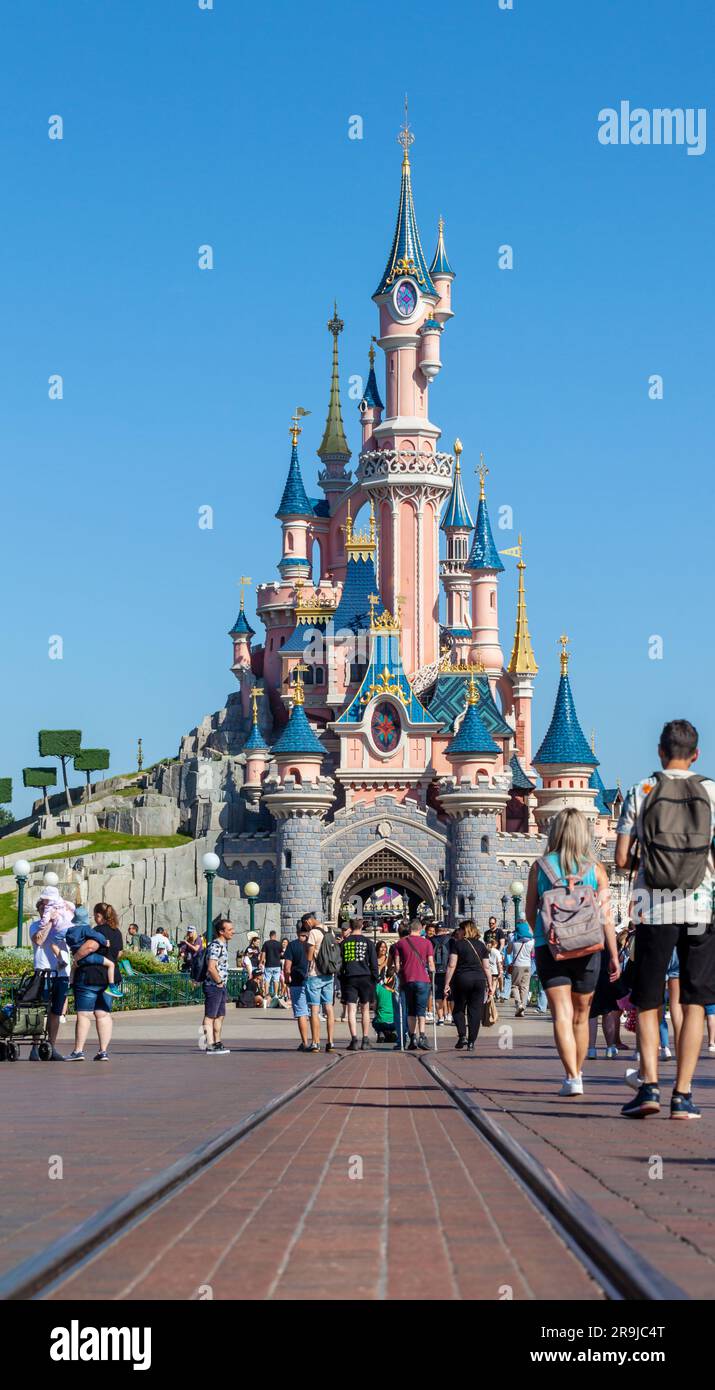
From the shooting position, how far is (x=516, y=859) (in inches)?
2440

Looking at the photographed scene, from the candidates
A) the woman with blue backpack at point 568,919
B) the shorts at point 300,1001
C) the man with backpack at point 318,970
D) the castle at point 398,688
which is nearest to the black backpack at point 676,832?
the woman with blue backpack at point 568,919

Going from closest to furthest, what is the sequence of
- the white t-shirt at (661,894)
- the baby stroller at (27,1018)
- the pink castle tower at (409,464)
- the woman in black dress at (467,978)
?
the white t-shirt at (661,894)
the baby stroller at (27,1018)
the woman in black dress at (467,978)
the pink castle tower at (409,464)

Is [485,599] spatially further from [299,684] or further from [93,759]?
[93,759]

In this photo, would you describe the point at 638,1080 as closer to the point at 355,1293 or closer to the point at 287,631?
the point at 355,1293

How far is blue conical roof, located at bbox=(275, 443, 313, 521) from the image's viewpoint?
76.9 m

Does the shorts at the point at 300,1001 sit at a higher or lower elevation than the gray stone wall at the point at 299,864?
lower

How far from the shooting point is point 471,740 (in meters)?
61.8

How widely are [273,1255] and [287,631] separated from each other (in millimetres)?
70014

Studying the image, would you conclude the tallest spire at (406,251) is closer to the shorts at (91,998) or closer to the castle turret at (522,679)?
the castle turret at (522,679)

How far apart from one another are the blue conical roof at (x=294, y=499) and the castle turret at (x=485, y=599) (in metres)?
7.16

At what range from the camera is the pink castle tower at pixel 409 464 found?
69.8 m

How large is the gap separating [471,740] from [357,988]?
42.3 m

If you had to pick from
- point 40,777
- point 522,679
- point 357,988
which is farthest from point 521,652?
point 357,988

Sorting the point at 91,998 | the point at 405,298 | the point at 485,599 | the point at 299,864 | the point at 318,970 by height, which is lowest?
the point at 91,998
